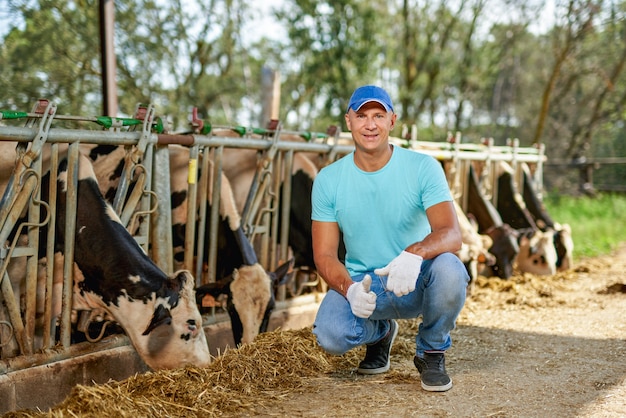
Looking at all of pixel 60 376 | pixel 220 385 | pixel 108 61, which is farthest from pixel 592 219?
pixel 60 376

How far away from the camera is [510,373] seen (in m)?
4.17

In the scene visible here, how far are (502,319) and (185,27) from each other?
12523mm

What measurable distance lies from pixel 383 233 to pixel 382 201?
176mm

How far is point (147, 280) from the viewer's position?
159 inches

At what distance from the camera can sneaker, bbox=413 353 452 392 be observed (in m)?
3.73

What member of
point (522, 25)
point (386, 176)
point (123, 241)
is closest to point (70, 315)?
point (123, 241)

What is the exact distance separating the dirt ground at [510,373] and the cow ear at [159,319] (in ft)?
2.49

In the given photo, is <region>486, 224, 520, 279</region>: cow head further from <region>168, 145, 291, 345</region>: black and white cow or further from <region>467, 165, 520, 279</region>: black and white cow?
<region>168, 145, 291, 345</region>: black and white cow

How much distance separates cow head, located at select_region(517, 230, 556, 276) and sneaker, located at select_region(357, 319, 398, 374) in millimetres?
4621

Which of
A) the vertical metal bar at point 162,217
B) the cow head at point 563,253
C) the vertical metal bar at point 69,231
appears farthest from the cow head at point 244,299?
the cow head at point 563,253

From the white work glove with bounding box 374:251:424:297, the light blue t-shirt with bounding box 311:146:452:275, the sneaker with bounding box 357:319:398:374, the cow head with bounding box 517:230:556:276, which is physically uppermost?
the light blue t-shirt with bounding box 311:146:452:275

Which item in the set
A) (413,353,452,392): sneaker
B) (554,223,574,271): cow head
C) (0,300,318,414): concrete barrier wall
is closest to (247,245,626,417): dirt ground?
(413,353,452,392): sneaker

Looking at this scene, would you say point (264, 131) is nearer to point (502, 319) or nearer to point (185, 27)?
point (502, 319)

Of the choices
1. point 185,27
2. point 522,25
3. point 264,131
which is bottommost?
point 264,131
